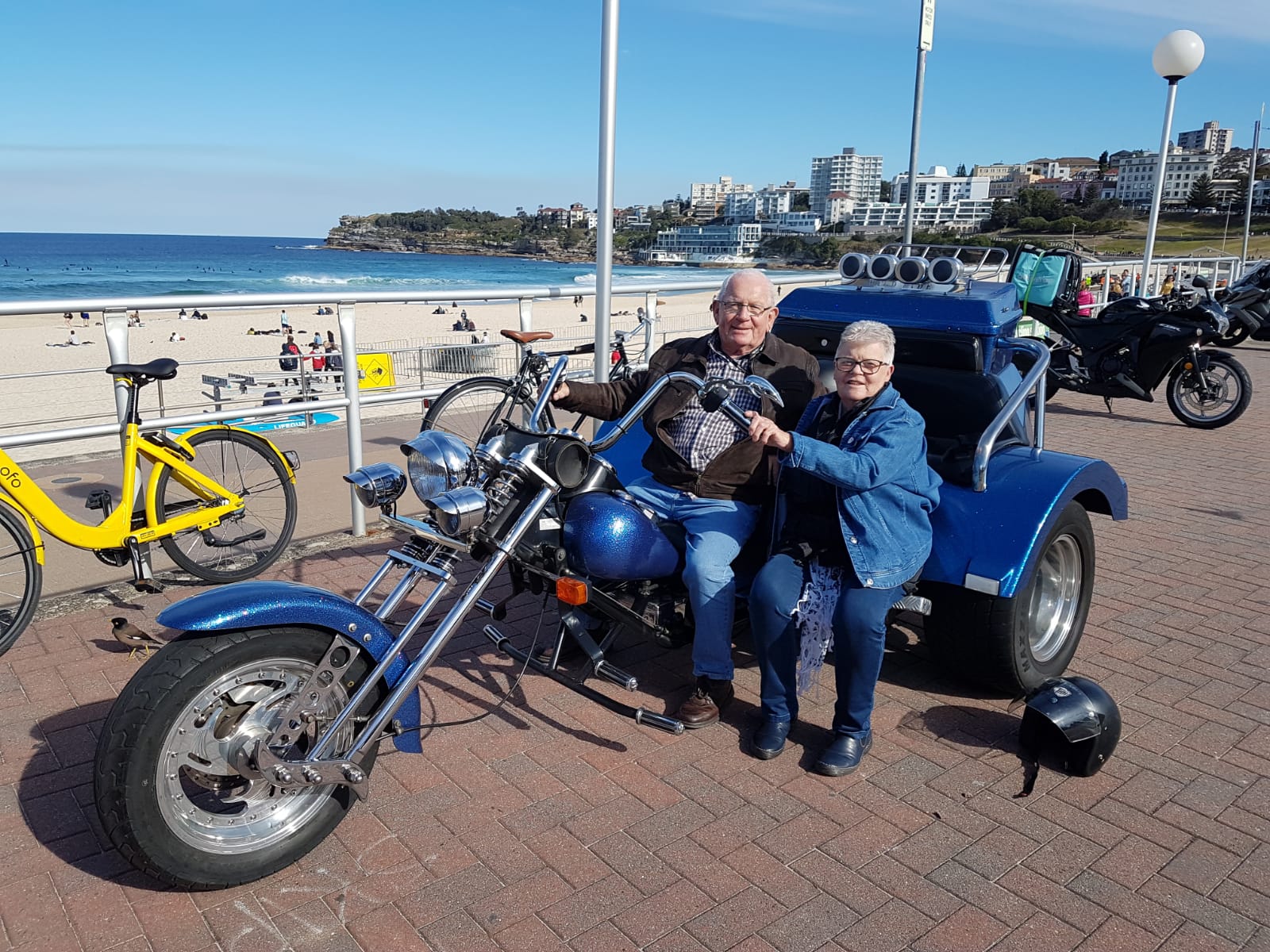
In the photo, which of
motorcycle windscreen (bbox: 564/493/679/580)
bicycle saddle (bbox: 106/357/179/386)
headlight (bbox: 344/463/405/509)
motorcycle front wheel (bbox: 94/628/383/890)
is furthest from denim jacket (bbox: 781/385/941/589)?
bicycle saddle (bbox: 106/357/179/386)

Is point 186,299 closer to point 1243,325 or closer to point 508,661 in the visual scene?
point 508,661

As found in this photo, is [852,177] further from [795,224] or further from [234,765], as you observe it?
[234,765]

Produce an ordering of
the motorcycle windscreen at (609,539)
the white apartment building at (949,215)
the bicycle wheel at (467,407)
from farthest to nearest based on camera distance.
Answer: the white apartment building at (949,215) < the bicycle wheel at (467,407) < the motorcycle windscreen at (609,539)

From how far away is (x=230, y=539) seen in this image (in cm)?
481

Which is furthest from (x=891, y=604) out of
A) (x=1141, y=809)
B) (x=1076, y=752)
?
(x=1141, y=809)

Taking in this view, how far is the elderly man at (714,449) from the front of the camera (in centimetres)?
345

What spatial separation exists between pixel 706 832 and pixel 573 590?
0.84 meters

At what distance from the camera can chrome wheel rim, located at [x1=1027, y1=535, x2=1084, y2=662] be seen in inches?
152

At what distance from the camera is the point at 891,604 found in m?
3.35

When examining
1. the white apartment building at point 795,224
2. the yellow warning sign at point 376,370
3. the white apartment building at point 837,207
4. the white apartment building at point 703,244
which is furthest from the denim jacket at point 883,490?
the white apartment building at point 703,244

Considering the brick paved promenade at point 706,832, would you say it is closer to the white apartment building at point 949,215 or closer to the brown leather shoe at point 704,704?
the brown leather shoe at point 704,704

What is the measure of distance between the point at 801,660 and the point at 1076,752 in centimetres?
93

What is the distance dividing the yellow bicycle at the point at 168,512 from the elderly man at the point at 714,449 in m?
1.90

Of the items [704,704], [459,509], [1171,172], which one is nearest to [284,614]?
[459,509]
